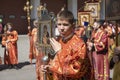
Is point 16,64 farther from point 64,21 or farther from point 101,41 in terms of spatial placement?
point 64,21

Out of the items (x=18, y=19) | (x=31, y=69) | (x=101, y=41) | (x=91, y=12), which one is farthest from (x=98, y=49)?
(x=18, y=19)

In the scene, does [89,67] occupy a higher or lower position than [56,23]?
lower

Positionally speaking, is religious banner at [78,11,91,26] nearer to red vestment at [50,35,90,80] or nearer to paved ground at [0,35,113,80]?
paved ground at [0,35,113,80]

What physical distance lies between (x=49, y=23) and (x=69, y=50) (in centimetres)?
50

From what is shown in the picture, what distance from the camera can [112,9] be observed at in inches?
175

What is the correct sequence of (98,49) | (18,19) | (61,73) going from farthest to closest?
(18,19) < (98,49) < (61,73)

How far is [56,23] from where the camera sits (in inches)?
198

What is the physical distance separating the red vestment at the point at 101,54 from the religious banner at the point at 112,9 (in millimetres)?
5261

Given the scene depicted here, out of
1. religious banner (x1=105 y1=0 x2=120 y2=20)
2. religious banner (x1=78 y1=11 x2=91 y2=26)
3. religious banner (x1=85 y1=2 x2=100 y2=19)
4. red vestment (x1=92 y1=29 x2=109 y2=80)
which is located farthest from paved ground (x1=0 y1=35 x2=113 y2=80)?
religious banner (x1=105 y1=0 x2=120 y2=20)

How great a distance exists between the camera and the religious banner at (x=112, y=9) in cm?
431

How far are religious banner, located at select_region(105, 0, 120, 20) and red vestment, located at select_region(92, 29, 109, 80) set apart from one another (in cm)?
526

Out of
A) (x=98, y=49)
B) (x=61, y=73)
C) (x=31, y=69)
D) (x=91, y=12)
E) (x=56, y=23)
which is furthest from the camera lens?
(x=31, y=69)

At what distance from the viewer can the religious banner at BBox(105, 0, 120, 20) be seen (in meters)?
4.31

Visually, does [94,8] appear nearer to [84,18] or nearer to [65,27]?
[84,18]
